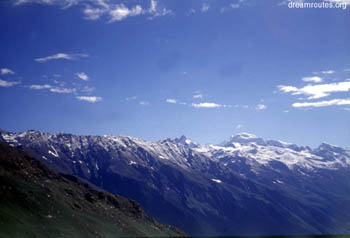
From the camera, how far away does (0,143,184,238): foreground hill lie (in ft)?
281

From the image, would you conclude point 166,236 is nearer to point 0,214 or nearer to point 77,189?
point 77,189

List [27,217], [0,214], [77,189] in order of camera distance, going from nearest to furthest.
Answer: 1. [0,214]
2. [27,217]
3. [77,189]

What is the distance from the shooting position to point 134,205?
167 meters

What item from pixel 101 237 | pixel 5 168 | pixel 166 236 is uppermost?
pixel 5 168

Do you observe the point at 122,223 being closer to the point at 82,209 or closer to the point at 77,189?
the point at 82,209

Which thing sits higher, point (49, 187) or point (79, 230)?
point (49, 187)

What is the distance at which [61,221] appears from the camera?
317ft

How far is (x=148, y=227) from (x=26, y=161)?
56397mm

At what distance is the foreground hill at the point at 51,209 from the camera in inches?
3376

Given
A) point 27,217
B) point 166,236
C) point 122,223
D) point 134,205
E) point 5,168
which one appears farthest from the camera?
point 134,205

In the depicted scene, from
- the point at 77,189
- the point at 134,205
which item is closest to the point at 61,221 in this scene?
the point at 77,189

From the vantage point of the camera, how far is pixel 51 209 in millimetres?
101062

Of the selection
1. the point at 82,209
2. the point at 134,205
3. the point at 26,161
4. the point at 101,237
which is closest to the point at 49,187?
the point at 82,209

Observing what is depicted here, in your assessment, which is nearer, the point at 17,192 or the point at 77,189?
the point at 17,192
